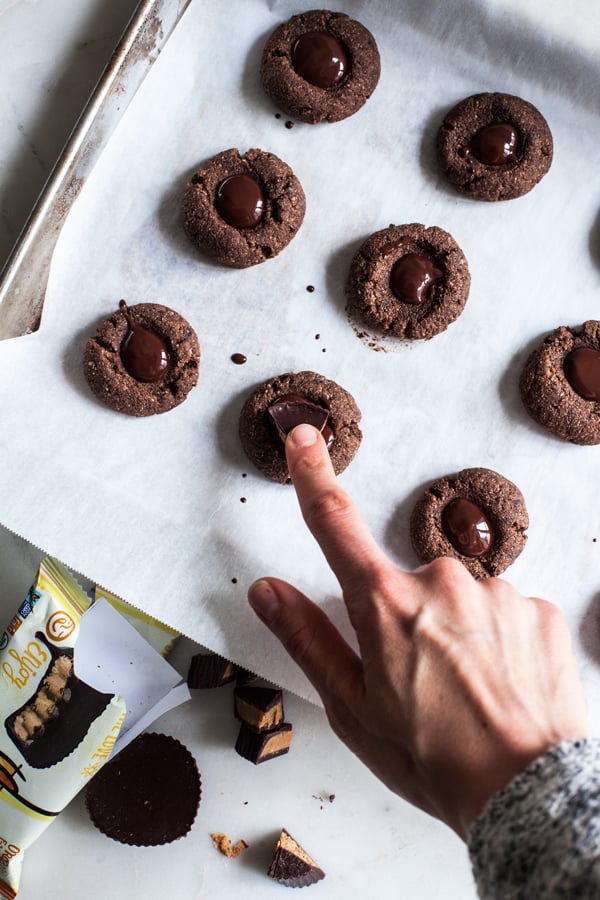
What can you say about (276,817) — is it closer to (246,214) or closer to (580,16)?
(246,214)

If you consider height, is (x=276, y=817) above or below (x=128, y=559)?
below

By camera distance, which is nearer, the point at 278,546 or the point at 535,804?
the point at 535,804

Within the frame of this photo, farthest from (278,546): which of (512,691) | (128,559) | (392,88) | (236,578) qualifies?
(392,88)

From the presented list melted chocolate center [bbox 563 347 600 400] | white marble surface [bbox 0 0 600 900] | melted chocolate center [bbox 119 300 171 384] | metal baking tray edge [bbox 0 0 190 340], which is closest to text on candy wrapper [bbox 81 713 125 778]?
white marble surface [bbox 0 0 600 900]

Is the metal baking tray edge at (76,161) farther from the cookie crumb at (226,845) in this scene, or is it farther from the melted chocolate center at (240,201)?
the cookie crumb at (226,845)

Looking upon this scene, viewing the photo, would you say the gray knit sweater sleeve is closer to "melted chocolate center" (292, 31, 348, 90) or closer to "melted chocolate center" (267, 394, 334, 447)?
"melted chocolate center" (267, 394, 334, 447)

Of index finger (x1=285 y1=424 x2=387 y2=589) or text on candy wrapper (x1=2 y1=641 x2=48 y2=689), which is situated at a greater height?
index finger (x1=285 y1=424 x2=387 y2=589)

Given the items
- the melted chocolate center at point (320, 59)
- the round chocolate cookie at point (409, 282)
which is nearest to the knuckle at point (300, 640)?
the round chocolate cookie at point (409, 282)
